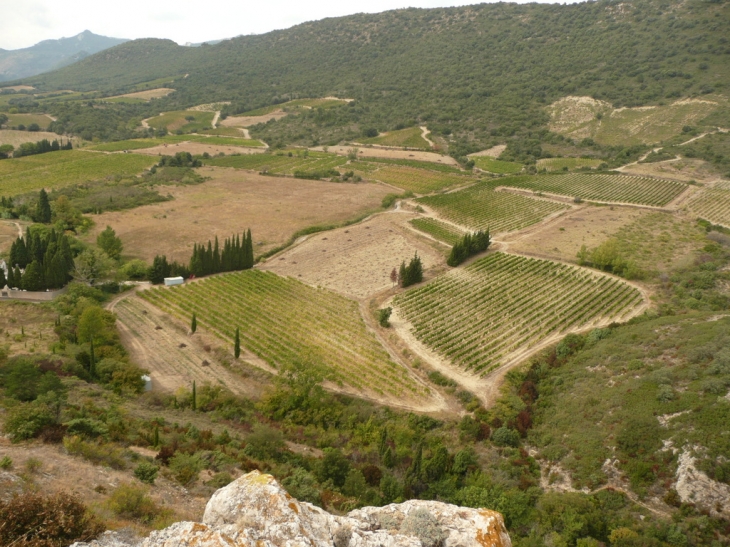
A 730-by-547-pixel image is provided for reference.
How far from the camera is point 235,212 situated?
79.9 m

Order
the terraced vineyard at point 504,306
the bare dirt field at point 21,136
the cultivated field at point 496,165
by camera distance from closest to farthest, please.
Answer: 1. the terraced vineyard at point 504,306
2. the cultivated field at point 496,165
3. the bare dirt field at point 21,136

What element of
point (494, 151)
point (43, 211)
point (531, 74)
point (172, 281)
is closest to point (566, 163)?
point (494, 151)

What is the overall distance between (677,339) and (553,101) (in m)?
128

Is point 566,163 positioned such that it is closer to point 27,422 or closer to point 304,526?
point 27,422

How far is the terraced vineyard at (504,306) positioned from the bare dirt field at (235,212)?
27.5m

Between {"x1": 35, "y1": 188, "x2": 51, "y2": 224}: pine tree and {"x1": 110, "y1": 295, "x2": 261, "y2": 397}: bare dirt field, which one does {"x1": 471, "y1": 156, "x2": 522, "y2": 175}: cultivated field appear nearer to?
{"x1": 110, "y1": 295, "x2": 261, "y2": 397}: bare dirt field

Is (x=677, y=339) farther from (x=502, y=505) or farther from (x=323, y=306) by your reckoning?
(x=323, y=306)

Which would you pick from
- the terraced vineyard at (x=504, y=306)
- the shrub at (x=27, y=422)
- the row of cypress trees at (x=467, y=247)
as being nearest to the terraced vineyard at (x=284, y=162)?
the row of cypress trees at (x=467, y=247)

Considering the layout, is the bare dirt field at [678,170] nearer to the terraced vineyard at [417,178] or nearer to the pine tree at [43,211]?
the terraced vineyard at [417,178]

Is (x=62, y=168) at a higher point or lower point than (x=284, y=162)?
higher

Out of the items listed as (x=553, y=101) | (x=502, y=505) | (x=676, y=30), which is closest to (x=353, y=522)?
(x=502, y=505)

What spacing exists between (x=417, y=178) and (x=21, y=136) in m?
109

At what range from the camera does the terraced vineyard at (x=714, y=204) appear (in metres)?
73.4

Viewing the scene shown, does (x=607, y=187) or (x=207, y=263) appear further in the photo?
(x=607, y=187)
